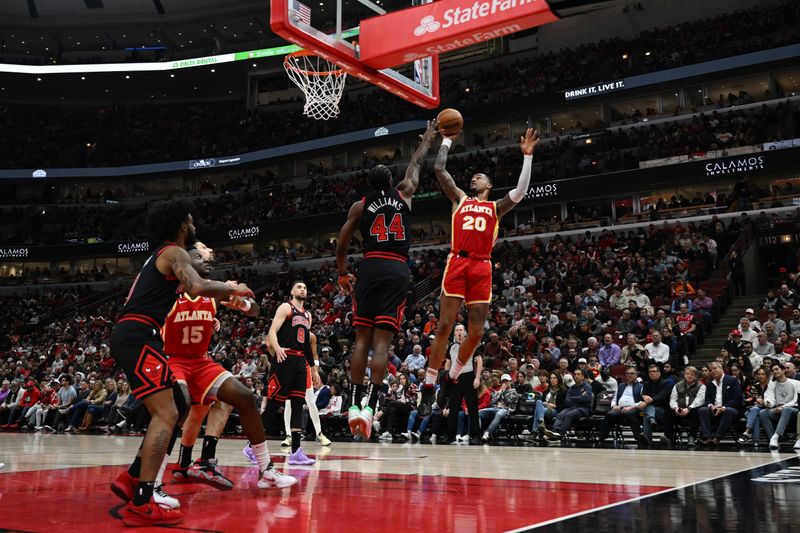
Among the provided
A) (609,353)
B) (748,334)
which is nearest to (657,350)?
(609,353)

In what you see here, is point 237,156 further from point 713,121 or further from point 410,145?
point 713,121

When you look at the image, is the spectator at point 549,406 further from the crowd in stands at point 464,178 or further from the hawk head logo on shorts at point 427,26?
the crowd in stands at point 464,178

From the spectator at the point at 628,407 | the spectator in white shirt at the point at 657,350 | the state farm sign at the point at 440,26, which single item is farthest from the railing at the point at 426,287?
the state farm sign at the point at 440,26

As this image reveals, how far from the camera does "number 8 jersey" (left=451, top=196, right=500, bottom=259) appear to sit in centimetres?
636

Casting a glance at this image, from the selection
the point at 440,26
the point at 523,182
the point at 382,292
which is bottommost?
the point at 382,292

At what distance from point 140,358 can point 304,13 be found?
15.9ft

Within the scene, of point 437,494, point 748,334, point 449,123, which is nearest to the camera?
point 437,494

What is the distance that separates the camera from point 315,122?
35.5 metres

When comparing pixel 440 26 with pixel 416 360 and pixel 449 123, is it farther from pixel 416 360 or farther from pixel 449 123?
pixel 416 360

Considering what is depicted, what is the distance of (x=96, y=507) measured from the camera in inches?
188

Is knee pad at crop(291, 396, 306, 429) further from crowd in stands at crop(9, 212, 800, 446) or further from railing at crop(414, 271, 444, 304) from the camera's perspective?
railing at crop(414, 271, 444, 304)

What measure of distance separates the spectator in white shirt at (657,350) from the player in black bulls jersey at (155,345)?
9.71m

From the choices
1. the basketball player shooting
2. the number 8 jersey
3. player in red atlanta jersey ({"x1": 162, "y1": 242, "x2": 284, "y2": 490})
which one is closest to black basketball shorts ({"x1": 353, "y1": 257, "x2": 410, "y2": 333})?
the basketball player shooting

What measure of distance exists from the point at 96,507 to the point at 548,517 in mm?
3054
